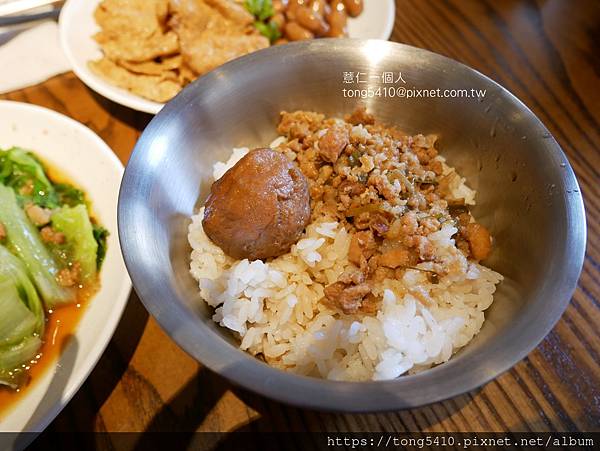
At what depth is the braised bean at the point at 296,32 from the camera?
324 centimetres

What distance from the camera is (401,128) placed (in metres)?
2.31

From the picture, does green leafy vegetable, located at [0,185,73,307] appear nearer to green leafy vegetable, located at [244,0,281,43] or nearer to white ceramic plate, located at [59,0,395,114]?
white ceramic plate, located at [59,0,395,114]

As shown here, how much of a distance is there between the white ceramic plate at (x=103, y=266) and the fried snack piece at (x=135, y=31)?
70 centimetres

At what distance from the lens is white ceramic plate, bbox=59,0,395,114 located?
110 inches

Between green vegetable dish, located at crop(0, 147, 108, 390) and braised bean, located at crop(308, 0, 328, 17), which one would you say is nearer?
green vegetable dish, located at crop(0, 147, 108, 390)

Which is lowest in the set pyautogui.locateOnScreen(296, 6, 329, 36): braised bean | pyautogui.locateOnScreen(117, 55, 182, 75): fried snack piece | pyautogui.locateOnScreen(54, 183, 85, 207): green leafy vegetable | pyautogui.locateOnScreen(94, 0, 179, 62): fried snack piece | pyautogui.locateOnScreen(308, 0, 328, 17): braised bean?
pyautogui.locateOnScreen(54, 183, 85, 207): green leafy vegetable

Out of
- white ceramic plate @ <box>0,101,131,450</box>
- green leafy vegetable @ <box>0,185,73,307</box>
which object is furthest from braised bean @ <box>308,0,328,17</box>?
green leafy vegetable @ <box>0,185,73,307</box>

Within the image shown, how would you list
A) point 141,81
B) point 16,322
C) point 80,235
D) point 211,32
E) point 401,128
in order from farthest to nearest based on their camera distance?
1. point 211,32
2. point 141,81
3. point 80,235
4. point 401,128
5. point 16,322

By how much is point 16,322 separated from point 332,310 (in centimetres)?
144

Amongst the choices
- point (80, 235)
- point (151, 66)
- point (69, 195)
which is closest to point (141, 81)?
point (151, 66)

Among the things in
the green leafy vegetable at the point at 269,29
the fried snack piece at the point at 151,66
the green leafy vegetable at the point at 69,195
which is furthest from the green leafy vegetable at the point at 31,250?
the green leafy vegetable at the point at 269,29

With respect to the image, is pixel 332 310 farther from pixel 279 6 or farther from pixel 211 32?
pixel 279 6

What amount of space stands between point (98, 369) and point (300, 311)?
1.00 m

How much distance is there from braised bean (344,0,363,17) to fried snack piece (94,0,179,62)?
130 cm
